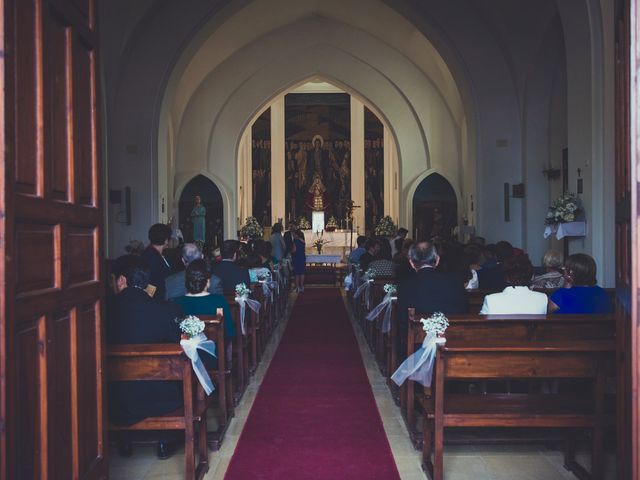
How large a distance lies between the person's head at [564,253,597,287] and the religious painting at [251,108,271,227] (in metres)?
21.7

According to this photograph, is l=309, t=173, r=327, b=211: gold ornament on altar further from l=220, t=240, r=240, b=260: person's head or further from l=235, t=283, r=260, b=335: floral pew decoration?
l=235, t=283, r=260, b=335: floral pew decoration

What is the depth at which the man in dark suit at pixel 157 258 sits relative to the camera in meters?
6.45

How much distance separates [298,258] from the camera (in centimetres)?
1672

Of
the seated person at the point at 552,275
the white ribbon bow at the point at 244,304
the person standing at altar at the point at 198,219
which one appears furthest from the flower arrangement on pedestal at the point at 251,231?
the seated person at the point at 552,275

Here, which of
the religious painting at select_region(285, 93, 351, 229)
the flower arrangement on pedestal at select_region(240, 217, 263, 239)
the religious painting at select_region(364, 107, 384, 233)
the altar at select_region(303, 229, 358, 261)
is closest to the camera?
the flower arrangement on pedestal at select_region(240, 217, 263, 239)

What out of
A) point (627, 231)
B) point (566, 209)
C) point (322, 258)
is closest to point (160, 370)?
point (627, 231)

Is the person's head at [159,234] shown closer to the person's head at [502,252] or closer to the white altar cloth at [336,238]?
the person's head at [502,252]

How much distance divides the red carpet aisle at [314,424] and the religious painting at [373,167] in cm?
1777

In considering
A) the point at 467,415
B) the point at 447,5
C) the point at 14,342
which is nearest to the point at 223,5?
the point at 447,5

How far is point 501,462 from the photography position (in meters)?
4.59

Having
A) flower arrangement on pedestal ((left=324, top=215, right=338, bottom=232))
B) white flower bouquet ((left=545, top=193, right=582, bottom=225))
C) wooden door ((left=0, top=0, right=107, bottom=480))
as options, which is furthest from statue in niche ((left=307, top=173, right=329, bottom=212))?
wooden door ((left=0, top=0, right=107, bottom=480))

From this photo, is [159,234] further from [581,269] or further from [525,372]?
[525,372]

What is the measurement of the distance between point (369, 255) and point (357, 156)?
52.4ft

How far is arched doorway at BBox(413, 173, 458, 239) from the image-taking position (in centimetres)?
1862
